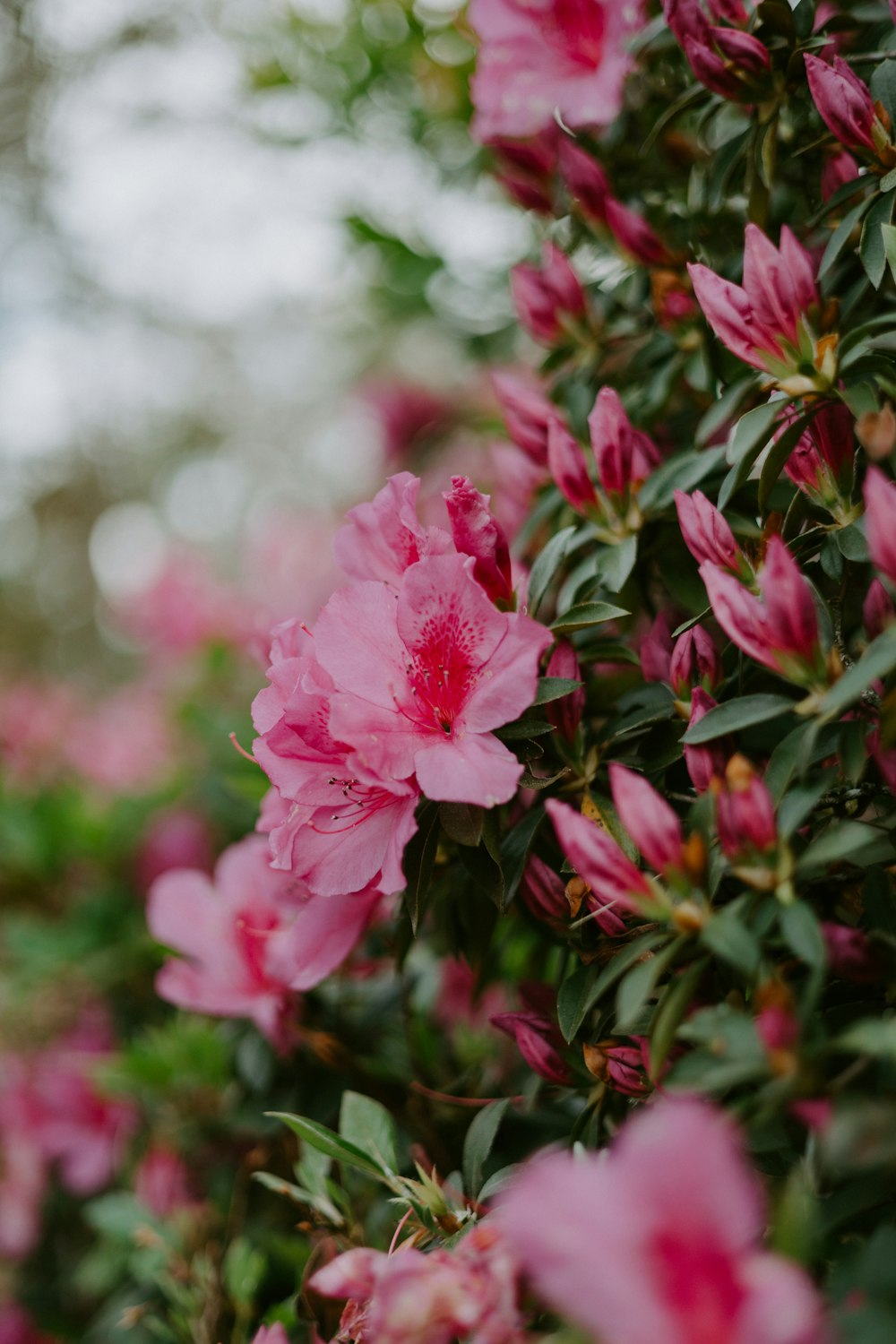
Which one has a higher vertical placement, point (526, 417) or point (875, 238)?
point (875, 238)

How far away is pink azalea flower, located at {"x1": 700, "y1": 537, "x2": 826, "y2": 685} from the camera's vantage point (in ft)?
2.15

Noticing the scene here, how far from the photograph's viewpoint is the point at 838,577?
77 centimetres

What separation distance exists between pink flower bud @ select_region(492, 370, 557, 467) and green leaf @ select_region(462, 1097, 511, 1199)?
0.64 metres

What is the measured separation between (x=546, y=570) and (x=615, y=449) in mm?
130

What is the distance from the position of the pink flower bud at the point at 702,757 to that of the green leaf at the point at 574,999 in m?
0.18

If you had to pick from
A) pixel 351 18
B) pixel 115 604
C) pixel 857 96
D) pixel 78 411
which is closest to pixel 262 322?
pixel 78 411

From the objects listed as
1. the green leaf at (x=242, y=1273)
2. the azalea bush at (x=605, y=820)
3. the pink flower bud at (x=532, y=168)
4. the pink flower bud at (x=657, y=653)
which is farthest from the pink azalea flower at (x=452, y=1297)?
the pink flower bud at (x=532, y=168)

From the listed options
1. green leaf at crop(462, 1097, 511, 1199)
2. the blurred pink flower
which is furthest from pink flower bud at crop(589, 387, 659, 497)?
the blurred pink flower

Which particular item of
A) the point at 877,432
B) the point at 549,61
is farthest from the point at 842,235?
the point at 549,61

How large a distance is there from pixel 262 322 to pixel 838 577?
14.2ft

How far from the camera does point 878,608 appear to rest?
0.69m

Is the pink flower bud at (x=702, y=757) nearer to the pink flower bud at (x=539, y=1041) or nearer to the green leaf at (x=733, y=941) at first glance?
the green leaf at (x=733, y=941)

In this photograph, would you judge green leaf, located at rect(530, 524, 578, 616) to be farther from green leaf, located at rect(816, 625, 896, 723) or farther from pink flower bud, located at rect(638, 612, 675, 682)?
green leaf, located at rect(816, 625, 896, 723)

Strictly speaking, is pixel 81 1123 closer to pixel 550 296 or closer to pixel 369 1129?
pixel 369 1129
